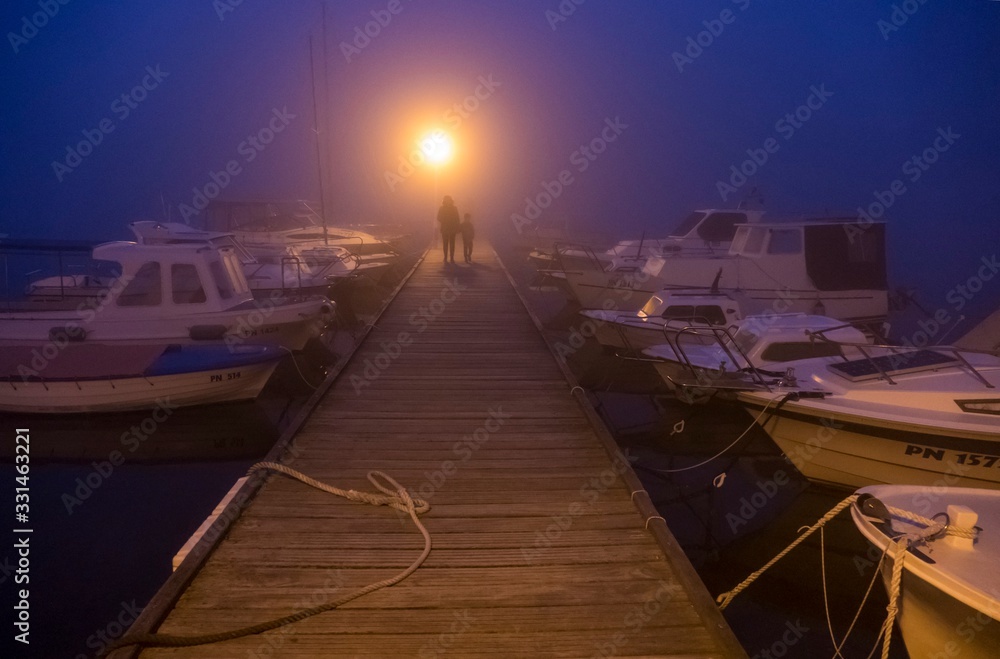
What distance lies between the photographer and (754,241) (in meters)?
15.5

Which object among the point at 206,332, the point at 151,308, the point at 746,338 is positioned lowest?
the point at 746,338

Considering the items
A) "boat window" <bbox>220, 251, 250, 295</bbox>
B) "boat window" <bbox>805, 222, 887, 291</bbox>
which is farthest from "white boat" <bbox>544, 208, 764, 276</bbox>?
"boat window" <bbox>220, 251, 250, 295</bbox>

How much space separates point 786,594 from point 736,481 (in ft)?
8.49

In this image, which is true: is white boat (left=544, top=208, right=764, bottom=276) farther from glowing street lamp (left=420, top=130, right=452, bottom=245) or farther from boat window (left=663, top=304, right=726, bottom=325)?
glowing street lamp (left=420, top=130, right=452, bottom=245)

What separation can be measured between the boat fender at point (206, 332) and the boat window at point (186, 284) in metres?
0.64

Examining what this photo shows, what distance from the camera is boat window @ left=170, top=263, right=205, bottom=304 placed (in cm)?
1158

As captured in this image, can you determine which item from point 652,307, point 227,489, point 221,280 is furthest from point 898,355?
point 221,280

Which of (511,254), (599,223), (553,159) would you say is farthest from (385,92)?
(511,254)

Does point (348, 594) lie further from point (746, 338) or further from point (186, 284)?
point (186, 284)

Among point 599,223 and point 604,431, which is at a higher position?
point 599,223

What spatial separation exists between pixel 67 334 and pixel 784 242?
16.0 metres

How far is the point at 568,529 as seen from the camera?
4426mm

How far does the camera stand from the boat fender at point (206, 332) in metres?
11.4

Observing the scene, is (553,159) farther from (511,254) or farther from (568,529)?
(568,529)
